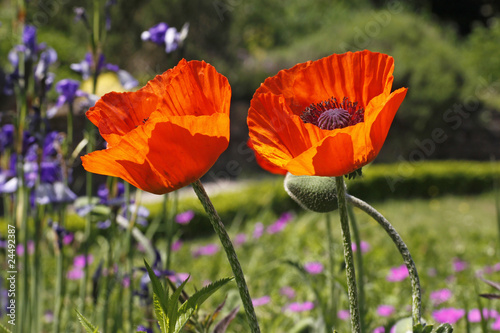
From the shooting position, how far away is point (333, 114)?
584 mm

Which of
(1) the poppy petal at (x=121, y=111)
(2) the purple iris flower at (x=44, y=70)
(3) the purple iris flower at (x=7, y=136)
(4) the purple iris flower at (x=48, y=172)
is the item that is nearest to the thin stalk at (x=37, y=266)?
(4) the purple iris flower at (x=48, y=172)

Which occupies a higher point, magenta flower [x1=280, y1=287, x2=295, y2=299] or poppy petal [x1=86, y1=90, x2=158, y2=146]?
poppy petal [x1=86, y1=90, x2=158, y2=146]

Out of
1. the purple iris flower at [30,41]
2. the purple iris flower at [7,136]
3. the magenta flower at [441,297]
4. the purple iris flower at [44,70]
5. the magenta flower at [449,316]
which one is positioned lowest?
the magenta flower at [449,316]

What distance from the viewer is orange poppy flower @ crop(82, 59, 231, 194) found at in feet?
1.74

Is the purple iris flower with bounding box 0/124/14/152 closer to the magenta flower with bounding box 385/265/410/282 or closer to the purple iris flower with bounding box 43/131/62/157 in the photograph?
the purple iris flower with bounding box 43/131/62/157

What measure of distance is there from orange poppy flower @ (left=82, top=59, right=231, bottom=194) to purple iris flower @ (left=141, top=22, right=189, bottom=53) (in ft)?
1.91

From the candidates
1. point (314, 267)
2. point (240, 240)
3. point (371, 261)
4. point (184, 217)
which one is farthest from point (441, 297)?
point (240, 240)

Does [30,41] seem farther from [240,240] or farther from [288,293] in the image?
[240,240]

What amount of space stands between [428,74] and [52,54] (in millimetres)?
8648

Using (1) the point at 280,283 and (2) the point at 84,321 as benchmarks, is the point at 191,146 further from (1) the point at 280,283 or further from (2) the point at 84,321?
(1) the point at 280,283

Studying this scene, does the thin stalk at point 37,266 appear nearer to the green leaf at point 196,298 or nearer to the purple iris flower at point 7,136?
the purple iris flower at point 7,136

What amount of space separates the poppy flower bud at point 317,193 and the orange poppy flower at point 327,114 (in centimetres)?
7

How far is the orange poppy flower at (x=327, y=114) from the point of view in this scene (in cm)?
52

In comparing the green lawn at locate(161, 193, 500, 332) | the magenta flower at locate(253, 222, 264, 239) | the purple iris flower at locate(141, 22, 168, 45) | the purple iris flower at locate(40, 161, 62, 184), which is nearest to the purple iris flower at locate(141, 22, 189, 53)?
the purple iris flower at locate(141, 22, 168, 45)
